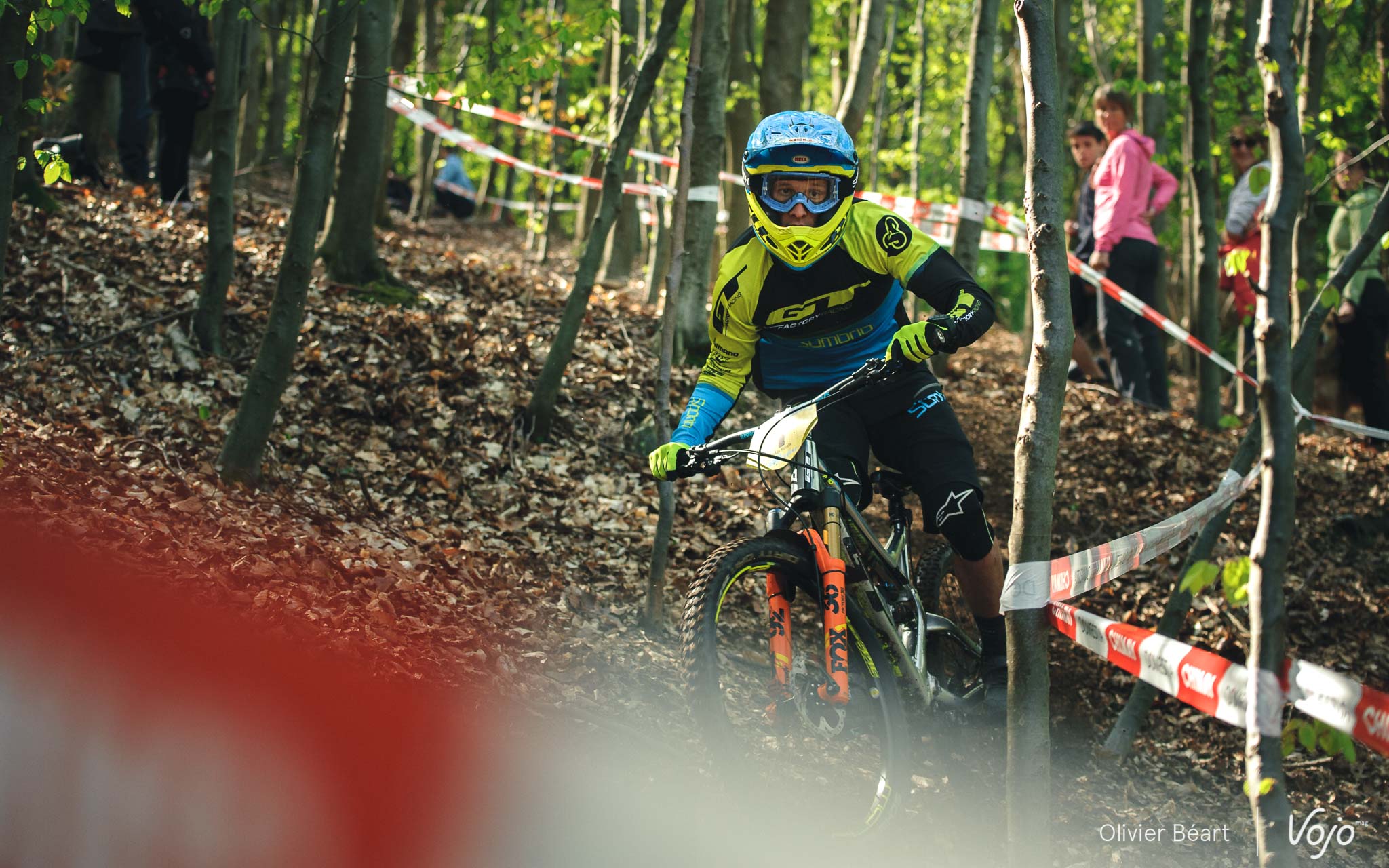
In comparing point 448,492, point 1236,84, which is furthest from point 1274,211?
point 1236,84

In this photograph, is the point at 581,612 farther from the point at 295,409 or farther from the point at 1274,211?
the point at 1274,211

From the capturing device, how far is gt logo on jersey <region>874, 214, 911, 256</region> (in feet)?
14.4

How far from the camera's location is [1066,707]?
5.56 meters

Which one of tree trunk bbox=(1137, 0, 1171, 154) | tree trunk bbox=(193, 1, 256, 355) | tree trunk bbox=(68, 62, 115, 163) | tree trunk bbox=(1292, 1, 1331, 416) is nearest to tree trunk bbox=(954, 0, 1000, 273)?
tree trunk bbox=(1137, 0, 1171, 154)

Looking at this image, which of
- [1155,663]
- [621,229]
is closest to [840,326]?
[1155,663]

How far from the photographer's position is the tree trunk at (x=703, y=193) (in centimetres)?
809

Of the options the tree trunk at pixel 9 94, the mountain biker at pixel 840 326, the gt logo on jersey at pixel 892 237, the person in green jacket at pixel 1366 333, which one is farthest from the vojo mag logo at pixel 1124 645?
the person in green jacket at pixel 1366 333

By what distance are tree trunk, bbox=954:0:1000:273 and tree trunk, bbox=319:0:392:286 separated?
15.1 ft

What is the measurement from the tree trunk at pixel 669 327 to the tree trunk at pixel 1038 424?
7.68 ft

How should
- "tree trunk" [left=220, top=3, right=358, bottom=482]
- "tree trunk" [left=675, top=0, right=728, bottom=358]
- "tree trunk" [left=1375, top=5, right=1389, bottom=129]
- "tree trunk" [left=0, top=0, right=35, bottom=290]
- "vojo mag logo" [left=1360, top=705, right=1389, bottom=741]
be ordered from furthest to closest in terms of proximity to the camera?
1. "tree trunk" [left=1375, top=5, right=1389, bottom=129]
2. "tree trunk" [left=675, top=0, right=728, bottom=358]
3. "tree trunk" [left=220, top=3, right=358, bottom=482]
4. "tree trunk" [left=0, top=0, right=35, bottom=290]
5. "vojo mag logo" [left=1360, top=705, right=1389, bottom=741]

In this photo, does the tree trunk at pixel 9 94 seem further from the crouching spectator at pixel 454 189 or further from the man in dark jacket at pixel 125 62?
the crouching spectator at pixel 454 189

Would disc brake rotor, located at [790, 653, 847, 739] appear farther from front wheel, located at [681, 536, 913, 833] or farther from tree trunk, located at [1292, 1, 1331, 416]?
tree trunk, located at [1292, 1, 1331, 416]

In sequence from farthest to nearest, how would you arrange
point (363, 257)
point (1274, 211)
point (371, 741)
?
point (363, 257) → point (371, 741) → point (1274, 211)

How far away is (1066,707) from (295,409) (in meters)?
4.81
